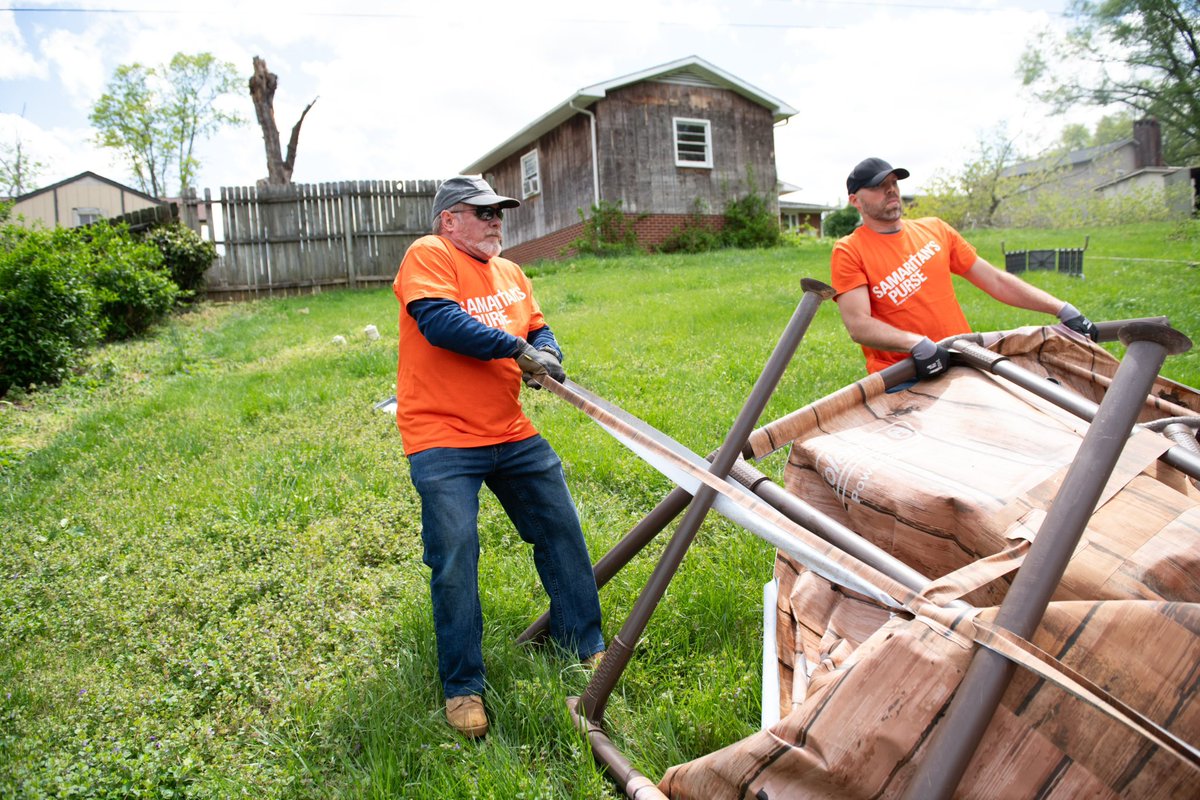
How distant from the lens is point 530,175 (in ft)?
79.1

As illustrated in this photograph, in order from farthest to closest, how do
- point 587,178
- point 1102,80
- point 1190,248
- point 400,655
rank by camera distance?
point 1102,80, point 587,178, point 1190,248, point 400,655

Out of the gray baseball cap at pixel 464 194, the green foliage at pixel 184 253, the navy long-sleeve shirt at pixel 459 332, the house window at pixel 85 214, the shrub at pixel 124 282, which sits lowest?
the navy long-sleeve shirt at pixel 459 332

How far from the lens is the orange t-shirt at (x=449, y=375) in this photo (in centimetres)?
295

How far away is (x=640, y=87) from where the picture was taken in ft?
68.8

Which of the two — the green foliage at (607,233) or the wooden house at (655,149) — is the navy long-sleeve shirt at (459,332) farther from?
the wooden house at (655,149)

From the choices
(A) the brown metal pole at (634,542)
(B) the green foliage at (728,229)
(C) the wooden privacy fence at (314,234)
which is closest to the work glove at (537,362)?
(A) the brown metal pole at (634,542)

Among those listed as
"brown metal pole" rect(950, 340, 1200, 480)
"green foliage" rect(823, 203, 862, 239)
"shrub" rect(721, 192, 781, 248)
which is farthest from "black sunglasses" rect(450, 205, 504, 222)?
"green foliage" rect(823, 203, 862, 239)

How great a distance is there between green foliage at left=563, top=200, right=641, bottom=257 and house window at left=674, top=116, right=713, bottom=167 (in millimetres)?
2640

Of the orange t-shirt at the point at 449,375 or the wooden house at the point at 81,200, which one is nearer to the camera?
the orange t-shirt at the point at 449,375

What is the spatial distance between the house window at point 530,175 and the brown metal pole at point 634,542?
2142 centimetres

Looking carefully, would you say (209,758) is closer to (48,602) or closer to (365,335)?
(48,602)

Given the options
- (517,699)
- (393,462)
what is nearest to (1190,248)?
(393,462)

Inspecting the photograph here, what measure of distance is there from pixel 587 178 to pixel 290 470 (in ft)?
54.3

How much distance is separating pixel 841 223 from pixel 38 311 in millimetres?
35434
